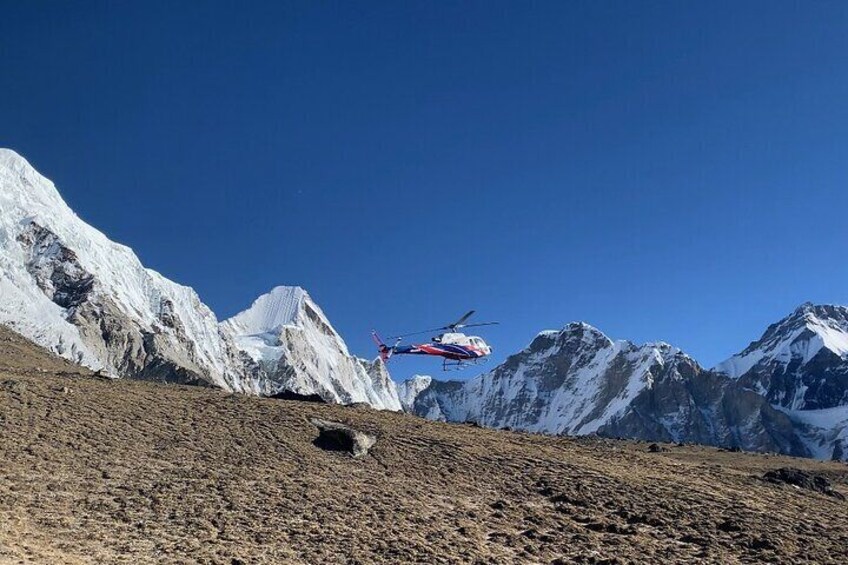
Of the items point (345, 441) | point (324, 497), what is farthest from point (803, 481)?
point (324, 497)

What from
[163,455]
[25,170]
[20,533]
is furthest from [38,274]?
[20,533]

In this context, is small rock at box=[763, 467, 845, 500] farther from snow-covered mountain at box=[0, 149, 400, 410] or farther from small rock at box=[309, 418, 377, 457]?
snow-covered mountain at box=[0, 149, 400, 410]

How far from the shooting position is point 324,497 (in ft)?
72.5

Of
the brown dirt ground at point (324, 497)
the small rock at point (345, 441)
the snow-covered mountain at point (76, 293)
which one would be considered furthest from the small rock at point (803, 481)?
the snow-covered mountain at point (76, 293)

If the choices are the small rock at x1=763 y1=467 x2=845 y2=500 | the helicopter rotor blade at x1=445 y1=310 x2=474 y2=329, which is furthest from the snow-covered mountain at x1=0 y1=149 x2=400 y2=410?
the small rock at x1=763 y1=467 x2=845 y2=500

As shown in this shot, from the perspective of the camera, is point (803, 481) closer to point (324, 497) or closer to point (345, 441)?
point (345, 441)

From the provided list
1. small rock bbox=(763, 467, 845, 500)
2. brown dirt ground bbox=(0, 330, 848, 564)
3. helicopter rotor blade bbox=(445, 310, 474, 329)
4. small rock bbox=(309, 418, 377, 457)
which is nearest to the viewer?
brown dirt ground bbox=(0, 330, 848, 564)

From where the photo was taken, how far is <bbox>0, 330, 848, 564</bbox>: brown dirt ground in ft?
57.3

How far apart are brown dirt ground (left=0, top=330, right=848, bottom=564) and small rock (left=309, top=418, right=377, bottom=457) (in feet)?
1.55

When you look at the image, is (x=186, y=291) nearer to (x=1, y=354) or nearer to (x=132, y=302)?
(x=132, y=302)

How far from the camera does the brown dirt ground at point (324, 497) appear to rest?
17469 millimetres

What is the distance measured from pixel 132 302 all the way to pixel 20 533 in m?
151

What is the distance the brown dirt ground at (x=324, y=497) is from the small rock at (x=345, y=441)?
1.55 ft

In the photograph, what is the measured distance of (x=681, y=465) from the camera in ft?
112
